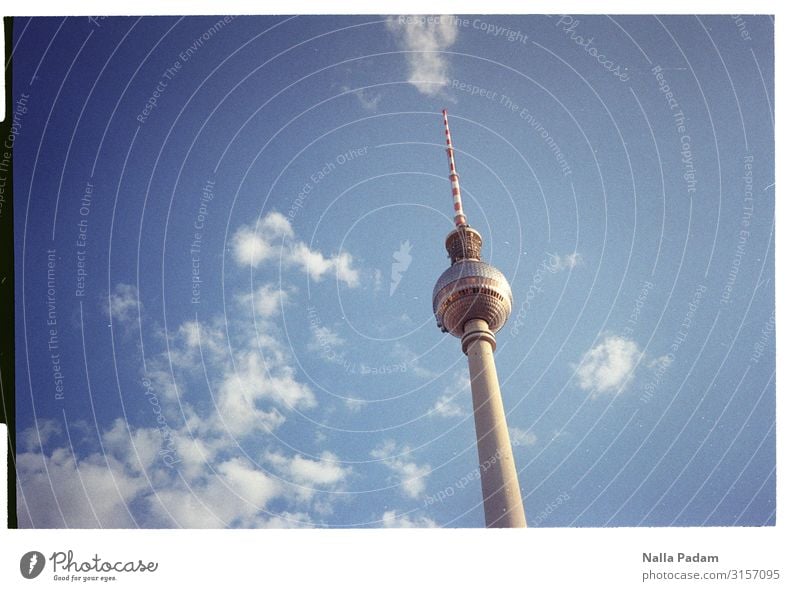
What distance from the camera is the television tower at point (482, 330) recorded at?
1747 inches

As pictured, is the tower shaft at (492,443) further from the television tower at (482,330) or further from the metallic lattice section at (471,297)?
the metallic lattice section at (471,297)

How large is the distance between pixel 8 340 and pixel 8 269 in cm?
392

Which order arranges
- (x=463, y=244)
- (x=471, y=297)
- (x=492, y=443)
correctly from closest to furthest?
(x=492, y=443)
(x=471, y=297)
(x=463, y=244)

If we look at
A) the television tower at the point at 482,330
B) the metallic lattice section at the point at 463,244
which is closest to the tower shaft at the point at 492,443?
the television tower at the point at 482,330

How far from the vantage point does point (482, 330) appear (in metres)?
56.8

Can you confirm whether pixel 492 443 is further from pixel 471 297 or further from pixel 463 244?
pixel 463 244
